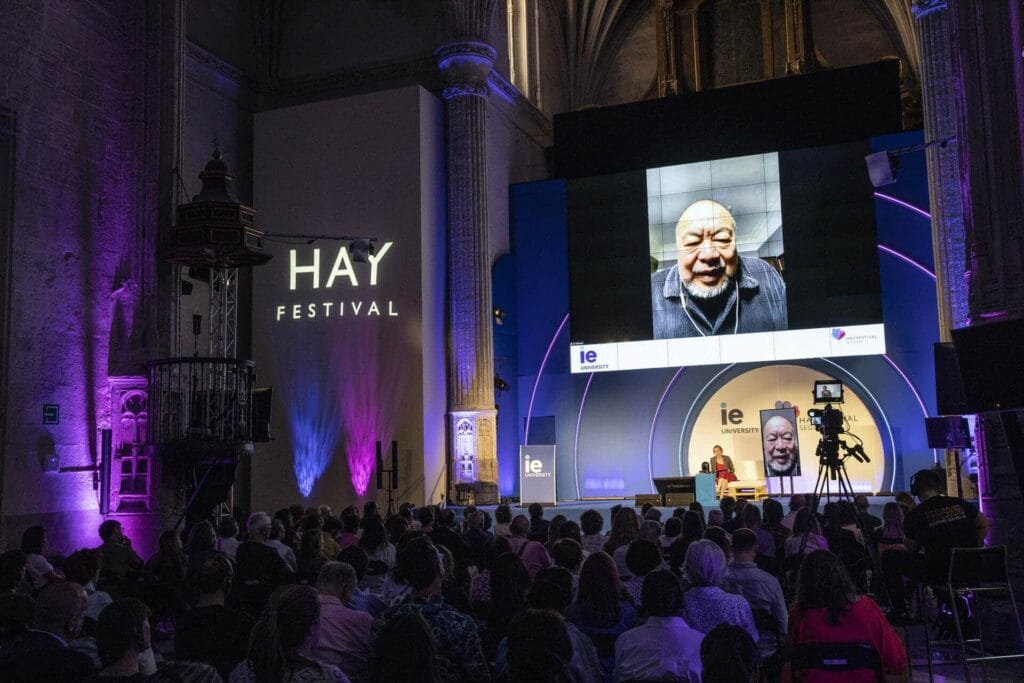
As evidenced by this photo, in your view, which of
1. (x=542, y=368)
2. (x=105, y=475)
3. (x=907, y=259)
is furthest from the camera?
(x=542, y=368)

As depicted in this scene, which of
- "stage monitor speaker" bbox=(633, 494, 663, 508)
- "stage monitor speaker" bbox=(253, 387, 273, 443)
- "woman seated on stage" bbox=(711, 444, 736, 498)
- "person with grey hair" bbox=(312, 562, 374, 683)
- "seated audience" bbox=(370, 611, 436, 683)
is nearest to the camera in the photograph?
"seated audience" bbox=(370, 611, 436, 683)

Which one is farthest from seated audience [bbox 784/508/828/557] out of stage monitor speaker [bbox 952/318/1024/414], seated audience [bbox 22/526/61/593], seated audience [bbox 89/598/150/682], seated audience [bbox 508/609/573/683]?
seated audience [bbox 22/526/61/593]

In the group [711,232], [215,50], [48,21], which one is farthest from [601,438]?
[48,21]

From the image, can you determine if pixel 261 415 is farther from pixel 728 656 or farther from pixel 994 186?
pixel 728 656

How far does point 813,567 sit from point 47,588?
3039 mm

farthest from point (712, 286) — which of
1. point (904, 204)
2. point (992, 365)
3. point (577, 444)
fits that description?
point (992, 365)

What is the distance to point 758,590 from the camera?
17.1ft

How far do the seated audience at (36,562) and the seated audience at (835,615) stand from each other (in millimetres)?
5128

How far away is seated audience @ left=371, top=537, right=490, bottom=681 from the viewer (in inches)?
148

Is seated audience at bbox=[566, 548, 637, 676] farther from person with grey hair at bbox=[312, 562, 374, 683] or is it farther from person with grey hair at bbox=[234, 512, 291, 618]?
person with grey hair at bbox=[234, 512, 291, 618]

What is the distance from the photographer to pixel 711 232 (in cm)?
1873

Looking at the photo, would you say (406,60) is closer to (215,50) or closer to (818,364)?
(215,50)

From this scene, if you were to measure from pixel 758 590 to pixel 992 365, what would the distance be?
7.18 ft

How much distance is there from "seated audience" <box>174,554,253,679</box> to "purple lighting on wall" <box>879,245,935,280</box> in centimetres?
1573
